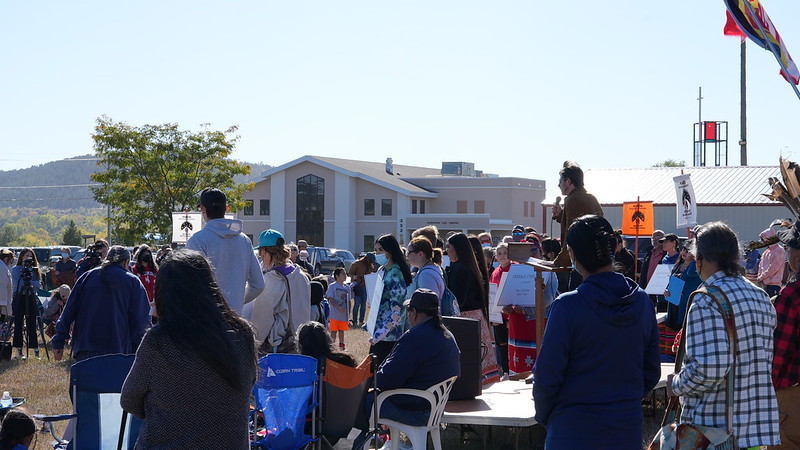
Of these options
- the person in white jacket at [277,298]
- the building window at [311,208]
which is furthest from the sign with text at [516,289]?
the building window at [311,208]

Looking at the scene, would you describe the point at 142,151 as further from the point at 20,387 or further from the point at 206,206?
the point at 206,206

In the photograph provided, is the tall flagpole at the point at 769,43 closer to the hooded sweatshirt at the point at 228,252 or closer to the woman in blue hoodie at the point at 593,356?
the hooded sweatshirt at the point at 228,252

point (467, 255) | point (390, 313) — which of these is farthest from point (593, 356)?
point (467, 255)

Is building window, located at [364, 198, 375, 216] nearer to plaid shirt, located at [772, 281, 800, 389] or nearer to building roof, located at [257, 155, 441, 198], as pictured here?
building roof, located at [257, 155, 441, 198]

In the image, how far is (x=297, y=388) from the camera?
6203 mm

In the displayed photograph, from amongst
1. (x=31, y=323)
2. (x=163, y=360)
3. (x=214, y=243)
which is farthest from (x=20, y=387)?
(x=163, y=360)

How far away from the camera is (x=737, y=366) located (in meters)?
4.37

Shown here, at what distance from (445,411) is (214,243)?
214 centimetres

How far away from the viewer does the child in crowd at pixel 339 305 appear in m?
15.7

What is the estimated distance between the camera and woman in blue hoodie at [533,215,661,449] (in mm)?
3859

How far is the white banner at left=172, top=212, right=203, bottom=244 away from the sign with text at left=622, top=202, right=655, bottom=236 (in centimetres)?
872

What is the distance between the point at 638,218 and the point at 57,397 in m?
10.5

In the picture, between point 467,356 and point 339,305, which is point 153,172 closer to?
point 339,305

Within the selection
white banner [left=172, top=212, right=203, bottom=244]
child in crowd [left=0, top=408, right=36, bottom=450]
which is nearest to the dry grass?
child in crowd [left=0, top=408, right=36, bottom=450]
